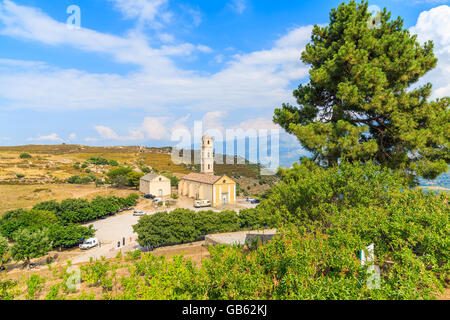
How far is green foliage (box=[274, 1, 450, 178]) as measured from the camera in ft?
30.5

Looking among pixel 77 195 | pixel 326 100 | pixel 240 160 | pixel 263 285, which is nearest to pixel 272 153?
pixel 326 100

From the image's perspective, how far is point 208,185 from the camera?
44594 millimetres

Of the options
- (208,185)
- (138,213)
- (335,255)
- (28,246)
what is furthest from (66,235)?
(335,255)

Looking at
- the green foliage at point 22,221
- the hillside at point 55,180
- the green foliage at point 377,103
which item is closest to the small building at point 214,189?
the hillside at point 55,180

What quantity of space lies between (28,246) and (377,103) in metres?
25.5

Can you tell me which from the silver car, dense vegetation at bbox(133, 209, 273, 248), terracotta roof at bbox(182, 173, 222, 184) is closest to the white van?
terracotta roof at bbox(182, 173, 222, 184)

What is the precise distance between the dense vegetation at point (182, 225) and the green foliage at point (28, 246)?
723cm

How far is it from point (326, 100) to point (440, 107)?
4709mm

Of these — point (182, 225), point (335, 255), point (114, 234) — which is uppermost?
point (335, 255)

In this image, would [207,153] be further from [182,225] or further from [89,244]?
[89,244]

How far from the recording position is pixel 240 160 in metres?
107

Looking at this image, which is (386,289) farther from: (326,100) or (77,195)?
(77,195)

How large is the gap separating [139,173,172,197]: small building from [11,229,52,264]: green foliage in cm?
2899

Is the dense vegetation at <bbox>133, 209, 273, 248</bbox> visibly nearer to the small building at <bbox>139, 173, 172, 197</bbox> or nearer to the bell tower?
the bell tower
